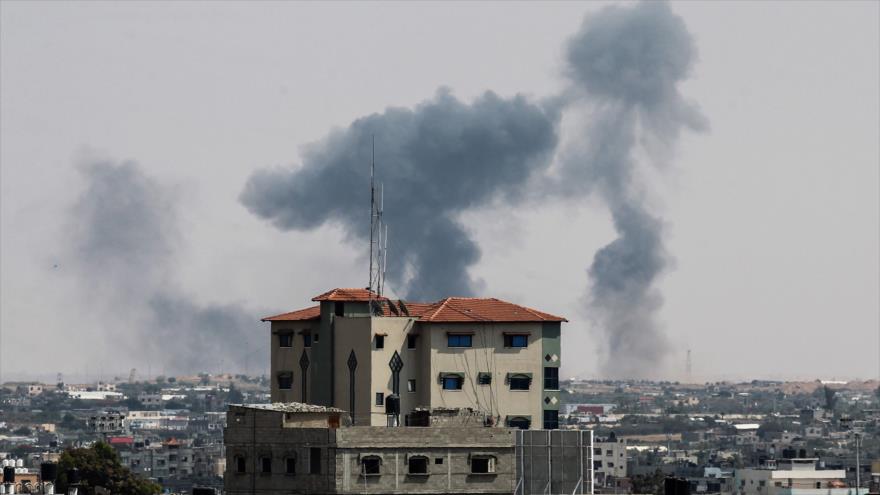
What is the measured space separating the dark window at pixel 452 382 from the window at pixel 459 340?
6.28 feet

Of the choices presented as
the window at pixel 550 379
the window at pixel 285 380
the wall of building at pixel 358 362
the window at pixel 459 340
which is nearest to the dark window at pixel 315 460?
the wall of building at pixel 358 362

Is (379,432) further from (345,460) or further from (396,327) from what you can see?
(396,327)

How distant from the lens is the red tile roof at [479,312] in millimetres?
137625

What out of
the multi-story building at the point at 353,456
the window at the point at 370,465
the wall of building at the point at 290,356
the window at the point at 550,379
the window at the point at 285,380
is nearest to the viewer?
the multi-story building at the point at 353,456

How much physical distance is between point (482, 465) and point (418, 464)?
3.07 m

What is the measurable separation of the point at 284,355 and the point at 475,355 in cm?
1199

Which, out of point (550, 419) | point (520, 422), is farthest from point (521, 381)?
point (550, 419)

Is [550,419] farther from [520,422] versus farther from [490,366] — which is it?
[490,366]

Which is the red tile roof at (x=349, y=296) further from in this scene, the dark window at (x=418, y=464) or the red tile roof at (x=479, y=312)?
the dark window at (x=418, y=464)

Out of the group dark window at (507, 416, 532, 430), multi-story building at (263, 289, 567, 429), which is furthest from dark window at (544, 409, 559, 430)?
dark window at (507, 416, 532, 430)

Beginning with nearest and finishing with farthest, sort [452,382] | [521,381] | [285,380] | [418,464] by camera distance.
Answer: [418,464], [452,382], [521,381], [285,380]

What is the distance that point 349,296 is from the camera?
139m

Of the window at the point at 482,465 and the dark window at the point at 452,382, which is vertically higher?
the dark window at the point at 452,382

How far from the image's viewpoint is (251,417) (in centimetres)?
10812
